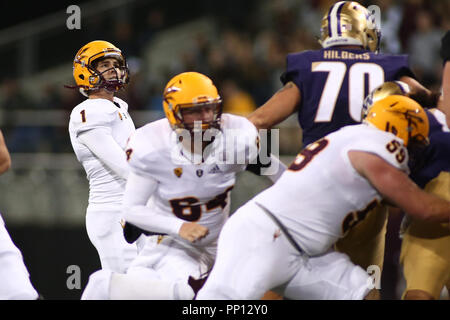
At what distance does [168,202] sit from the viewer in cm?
445

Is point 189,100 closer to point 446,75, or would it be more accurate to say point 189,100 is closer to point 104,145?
point 104,145

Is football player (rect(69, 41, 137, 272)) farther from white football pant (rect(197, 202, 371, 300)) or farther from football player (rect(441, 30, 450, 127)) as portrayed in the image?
football player (rect(441, 30, 450, 127))

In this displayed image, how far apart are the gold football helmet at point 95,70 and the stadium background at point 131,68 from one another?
2836mm

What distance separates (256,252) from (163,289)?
56cm

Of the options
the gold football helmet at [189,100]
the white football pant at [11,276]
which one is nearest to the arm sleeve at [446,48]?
the gold football helmet at [189,100]

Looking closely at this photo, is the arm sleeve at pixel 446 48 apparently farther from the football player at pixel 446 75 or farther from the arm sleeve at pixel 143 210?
the arm sleeve at pixel 143 210

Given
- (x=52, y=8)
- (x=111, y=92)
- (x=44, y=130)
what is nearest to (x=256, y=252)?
(x=111, y=92)

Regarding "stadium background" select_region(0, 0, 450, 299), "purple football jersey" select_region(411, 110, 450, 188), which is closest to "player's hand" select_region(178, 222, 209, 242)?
"purple football jersey" select_region(411, 110, 450, 188)

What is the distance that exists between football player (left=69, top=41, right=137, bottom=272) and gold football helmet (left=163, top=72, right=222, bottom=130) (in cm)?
81

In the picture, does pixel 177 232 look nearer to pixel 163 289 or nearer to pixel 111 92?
pixel 163 289

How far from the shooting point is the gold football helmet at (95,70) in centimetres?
538

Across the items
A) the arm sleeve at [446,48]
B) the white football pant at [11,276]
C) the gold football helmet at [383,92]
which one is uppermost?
the arm sleeve at [446,48]

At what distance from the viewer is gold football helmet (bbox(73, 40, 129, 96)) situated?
5.38 metres
